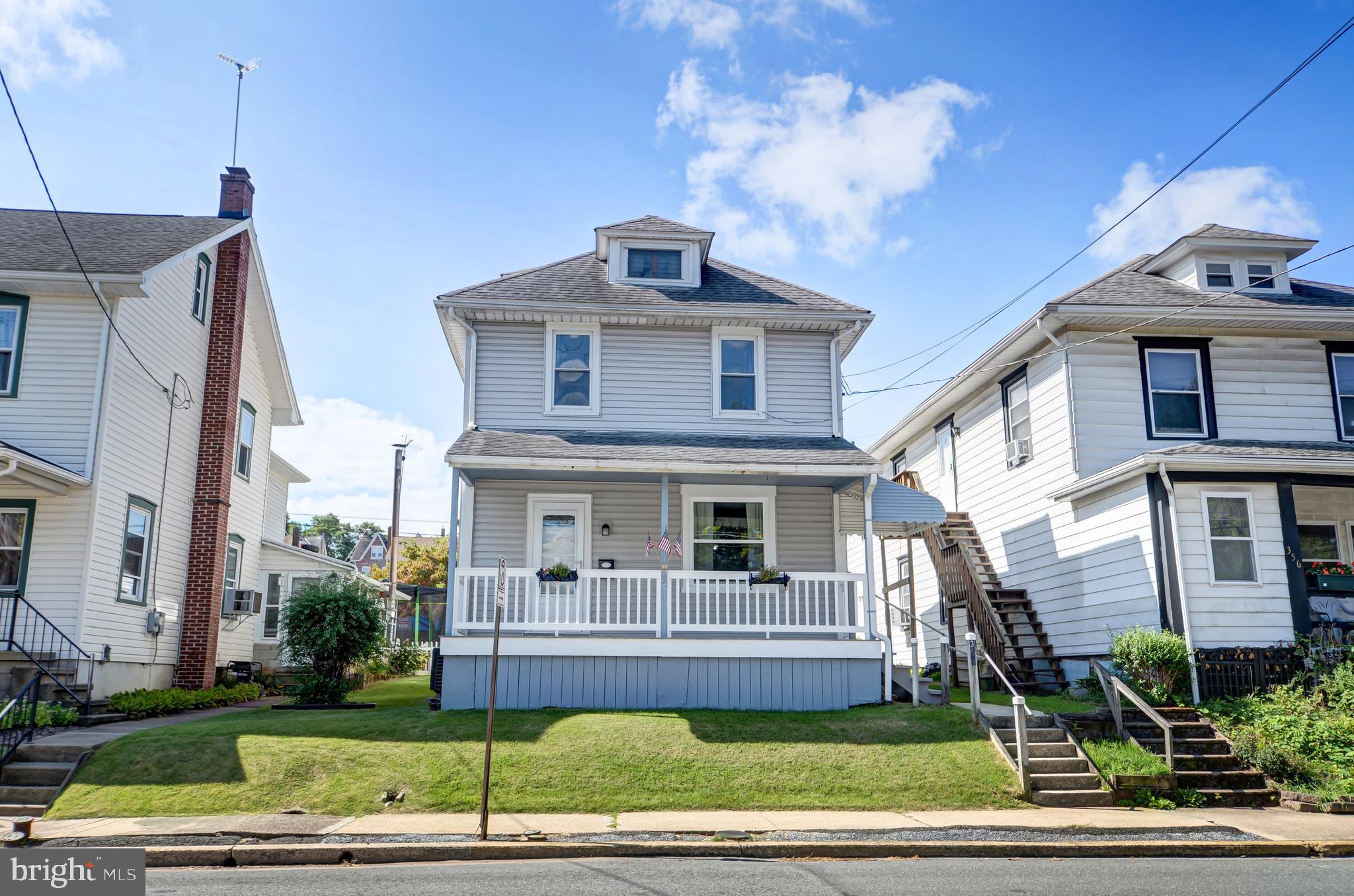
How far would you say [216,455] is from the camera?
66.7 ft

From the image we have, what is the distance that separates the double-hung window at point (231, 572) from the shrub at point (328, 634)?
15.5ft

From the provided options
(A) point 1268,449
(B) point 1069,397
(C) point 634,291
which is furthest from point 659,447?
(A) point 1268,449

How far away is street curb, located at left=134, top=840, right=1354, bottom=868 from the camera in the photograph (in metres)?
9.14

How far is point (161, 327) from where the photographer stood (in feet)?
61.0

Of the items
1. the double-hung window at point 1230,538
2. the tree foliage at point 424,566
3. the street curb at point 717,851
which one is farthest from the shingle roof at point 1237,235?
the tree foliage at point 424,566

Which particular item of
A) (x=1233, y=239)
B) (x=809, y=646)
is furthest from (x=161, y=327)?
(x=1233, y=239)

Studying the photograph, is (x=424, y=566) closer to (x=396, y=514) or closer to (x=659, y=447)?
→ (x=396, y=514)

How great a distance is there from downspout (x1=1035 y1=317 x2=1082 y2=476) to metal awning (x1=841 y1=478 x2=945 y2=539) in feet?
8.17

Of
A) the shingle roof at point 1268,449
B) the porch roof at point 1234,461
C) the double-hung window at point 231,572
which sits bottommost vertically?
the double-hung window at point 231,572

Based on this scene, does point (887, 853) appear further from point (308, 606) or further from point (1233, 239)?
point (1233, 239)

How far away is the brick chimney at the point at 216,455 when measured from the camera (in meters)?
19.4

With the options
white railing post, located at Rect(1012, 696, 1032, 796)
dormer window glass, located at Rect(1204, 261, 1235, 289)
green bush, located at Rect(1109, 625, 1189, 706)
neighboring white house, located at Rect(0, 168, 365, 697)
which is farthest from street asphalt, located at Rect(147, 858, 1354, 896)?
dormer window glass, located at Rect(1204, 261, 1235, 289)

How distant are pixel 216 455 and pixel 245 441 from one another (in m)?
2.75

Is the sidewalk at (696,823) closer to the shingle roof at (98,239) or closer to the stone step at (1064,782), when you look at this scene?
the stone step at (1064,782)
